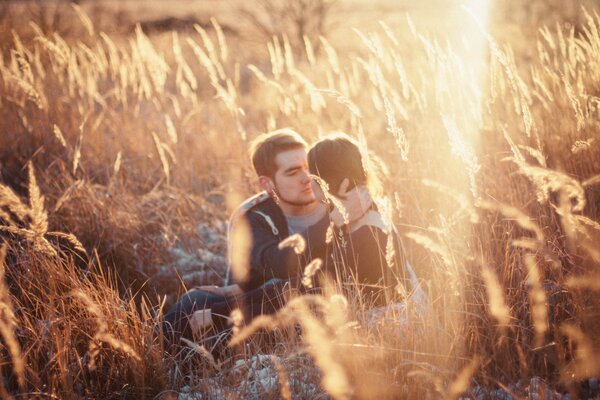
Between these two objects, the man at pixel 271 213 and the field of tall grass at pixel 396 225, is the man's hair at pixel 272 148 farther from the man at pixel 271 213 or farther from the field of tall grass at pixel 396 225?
the field of tall grass at pixel 396 225

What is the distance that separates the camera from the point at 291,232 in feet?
10.00

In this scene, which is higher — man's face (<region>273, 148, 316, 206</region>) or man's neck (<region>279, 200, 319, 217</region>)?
man's face (<region>273, 148, 316, 206</region>)

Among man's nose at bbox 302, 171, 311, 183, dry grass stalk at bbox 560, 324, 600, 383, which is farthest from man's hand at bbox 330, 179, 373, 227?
dry grass stalk at bbox 560, 324, 600, 383

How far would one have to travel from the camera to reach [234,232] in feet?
9.78

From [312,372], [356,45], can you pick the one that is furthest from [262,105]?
[356,45]

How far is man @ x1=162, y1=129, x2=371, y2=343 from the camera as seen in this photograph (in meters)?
2.45

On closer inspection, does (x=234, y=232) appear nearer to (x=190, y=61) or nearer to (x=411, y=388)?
(x=411, y=388)

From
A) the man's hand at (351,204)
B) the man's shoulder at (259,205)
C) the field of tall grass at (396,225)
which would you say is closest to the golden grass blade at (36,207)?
the field of tall grass at (396,225)

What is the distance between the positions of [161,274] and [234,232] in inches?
29.0

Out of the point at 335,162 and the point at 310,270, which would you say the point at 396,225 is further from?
the point at 310,270

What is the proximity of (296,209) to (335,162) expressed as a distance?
57 cm

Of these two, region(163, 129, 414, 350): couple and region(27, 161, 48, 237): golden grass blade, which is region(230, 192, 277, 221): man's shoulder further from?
region(27, 161, 48, 237): golden grass blade

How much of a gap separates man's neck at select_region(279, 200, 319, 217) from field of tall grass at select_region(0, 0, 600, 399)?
501mm

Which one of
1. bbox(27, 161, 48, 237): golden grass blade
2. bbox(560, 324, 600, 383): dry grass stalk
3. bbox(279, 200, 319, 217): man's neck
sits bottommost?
bbox(560, 324, 600, 383): dry grass stalk
